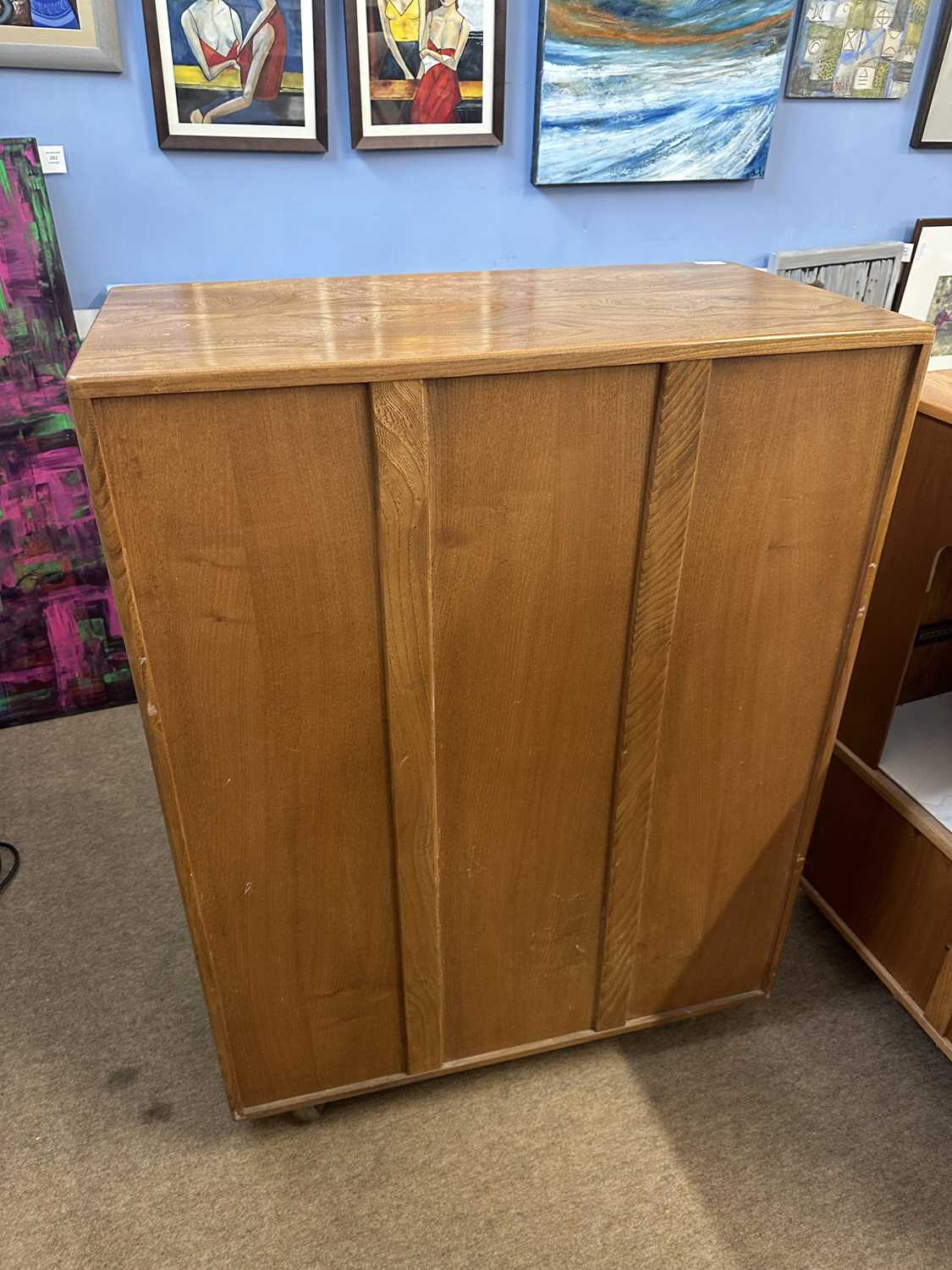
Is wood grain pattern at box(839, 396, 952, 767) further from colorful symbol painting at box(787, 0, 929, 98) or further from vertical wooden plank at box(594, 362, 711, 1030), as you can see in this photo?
colorful symbol painting at box(787, 0, 929, 98)

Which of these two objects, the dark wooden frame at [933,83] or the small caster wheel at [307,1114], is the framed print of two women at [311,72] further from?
the small caster wheel at [307,1114]

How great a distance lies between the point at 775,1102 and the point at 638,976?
1.08 ft

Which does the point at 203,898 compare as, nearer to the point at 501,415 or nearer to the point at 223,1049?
the point at 223,1049

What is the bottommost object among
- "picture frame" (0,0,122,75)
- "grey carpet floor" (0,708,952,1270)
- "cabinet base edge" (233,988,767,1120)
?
"grey carpet floor" (0,708,952,1270)

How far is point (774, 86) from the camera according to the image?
102 inches

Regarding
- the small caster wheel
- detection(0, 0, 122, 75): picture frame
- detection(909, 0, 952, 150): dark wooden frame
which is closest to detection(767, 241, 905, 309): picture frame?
detection(909, 0, 952, 150): dark wooden frame

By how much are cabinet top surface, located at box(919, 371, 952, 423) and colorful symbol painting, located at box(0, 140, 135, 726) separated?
74.3 inches

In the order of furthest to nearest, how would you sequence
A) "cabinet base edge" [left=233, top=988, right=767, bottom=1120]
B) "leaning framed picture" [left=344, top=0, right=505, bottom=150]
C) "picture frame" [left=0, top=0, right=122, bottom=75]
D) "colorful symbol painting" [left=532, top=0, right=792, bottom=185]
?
"colorful symbol painting" [left=532, top=0, right=792, bottom=185] < "leaning framed picture" [left=344, top=0, right=505, bottom=150] < "picture frame" [left=0, top=0, right=122, bottom=75] < "cabinet base edge" [left=233, top=988, right=767, bottom=1120]

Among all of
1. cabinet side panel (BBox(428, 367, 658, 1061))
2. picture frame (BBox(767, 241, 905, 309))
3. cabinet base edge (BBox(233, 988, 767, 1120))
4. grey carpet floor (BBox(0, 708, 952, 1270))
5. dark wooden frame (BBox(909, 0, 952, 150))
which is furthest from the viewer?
picture frame (BBox(767, 241, 905, 309))

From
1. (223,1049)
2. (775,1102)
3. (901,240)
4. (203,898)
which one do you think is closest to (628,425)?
(203,898)

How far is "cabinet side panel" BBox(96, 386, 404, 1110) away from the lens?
0.94 metres

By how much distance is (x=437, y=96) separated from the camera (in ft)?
7.62

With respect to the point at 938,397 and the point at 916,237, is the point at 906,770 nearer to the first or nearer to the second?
the point at 938,397

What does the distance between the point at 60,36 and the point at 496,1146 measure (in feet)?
8.00
